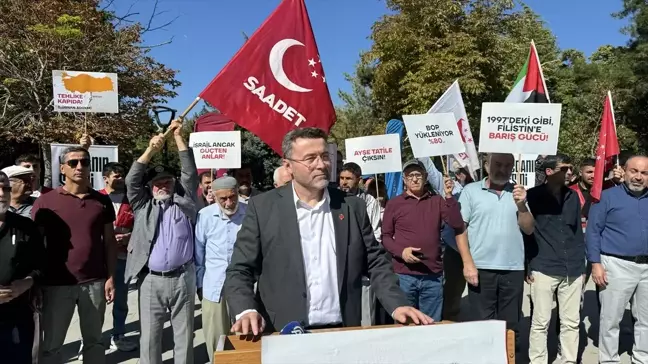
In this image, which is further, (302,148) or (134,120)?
(134,120)

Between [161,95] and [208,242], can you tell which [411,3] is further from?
[208,242]

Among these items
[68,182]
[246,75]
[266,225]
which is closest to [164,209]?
[68,182]

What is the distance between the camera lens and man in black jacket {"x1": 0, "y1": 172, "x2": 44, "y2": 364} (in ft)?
11.1

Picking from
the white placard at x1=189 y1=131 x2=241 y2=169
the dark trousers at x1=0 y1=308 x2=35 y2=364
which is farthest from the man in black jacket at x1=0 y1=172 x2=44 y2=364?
the white placard at x1=189 y1=131 x2=241 y2=169

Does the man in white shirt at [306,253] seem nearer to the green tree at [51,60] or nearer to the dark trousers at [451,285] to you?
the dark trousers at [451,285]

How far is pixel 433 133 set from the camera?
6.16m

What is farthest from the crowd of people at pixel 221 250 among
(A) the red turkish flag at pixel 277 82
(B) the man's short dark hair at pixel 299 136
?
(B) the man's short dark hair at pixel 299 136

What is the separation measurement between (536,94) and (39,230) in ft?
17.8

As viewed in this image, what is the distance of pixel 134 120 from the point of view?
59.5ft

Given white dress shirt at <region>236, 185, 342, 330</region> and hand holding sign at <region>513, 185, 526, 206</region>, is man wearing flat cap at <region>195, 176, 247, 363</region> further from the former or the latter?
hand holding sign at <region>513, 185, 526, 206</region>

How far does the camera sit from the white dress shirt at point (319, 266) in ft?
8.24

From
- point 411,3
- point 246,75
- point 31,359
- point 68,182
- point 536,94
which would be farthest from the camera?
point 411,3

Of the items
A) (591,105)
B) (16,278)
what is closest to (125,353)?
(16,278)

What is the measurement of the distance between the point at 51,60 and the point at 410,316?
17.3m
